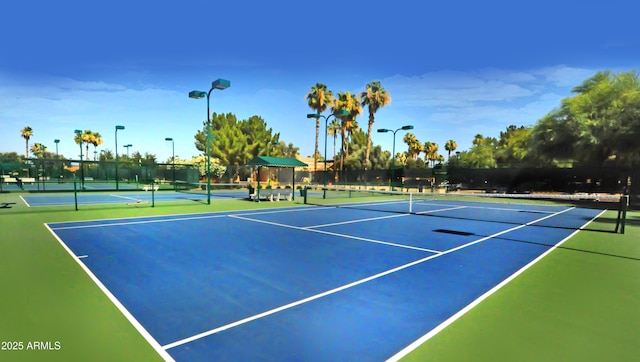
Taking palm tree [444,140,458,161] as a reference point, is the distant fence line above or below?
below

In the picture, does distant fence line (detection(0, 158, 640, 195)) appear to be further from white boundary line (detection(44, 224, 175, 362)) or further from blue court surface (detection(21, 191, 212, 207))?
white boundary line (detection(44, 224, 175, 362))

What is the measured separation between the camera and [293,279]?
656 cm

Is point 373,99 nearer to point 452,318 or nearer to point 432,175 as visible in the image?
point 432,175

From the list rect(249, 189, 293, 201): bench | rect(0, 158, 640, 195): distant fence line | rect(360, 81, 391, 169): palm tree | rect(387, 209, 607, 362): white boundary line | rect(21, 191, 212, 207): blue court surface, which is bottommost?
rect(387, 209, 607, 362): white boundary line

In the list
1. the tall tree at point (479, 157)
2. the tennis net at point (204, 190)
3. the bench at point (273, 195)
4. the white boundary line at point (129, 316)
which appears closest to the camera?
the white boundary line at point (129, 316)

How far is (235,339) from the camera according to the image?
4184 millimetres

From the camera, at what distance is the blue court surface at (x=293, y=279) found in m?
4.24

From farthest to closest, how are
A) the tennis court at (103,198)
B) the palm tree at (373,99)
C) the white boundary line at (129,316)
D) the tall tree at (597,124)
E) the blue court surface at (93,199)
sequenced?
the palm tree at (373,99)
the tall tree at (597,124)
the tennis court at (103,198)
the blue court surface at (93,199)
the white boundary line at (129,316)

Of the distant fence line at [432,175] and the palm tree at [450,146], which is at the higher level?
the palm tree at [450,146]

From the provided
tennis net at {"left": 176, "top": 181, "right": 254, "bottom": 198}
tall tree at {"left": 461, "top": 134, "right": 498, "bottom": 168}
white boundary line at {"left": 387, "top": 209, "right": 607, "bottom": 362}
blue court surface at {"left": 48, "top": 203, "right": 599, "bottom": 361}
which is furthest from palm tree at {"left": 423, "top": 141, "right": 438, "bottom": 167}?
white boundary line at {"left": 387, "top": 209, "right": 607, "bottom": 362}

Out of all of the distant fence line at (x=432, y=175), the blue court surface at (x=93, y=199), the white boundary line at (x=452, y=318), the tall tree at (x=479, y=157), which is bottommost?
the white boundary line at (x=452, y=318)

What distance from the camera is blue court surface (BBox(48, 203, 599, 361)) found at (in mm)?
4238

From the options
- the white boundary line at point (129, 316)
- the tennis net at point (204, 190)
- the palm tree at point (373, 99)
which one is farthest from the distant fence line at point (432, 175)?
the white boundary line at point (129, 316)

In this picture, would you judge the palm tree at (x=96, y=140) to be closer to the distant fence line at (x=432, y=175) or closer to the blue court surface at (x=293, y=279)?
the distant fence line at (x=432, y=175)
